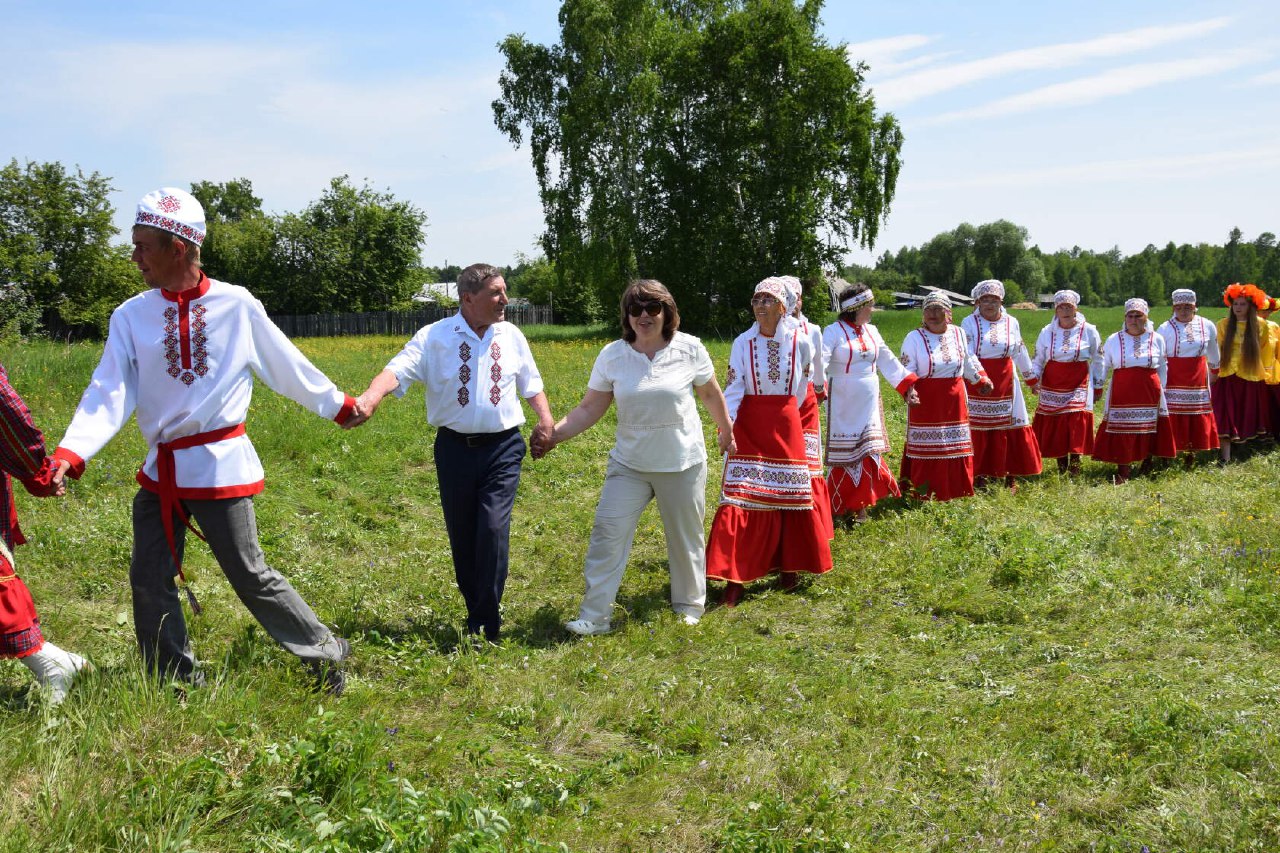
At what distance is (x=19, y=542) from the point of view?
394cm

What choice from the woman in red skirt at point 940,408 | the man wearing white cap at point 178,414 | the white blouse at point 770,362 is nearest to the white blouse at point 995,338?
the woman in red skirt at point 940,408

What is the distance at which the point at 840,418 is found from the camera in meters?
8.39

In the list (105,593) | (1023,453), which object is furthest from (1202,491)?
(105,593)

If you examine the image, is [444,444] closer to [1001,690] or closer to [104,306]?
[1001,690]

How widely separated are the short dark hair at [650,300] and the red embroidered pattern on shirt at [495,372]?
2.43 ft

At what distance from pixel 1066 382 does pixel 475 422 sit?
7.37 meters

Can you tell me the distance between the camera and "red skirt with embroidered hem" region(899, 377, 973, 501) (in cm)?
880

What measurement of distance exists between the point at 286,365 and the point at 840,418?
5.31m

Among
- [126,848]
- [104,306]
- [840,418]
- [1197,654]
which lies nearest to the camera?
[126,848]

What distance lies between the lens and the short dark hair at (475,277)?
5.21m

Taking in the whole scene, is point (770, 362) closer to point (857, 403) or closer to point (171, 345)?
point (857, 403)

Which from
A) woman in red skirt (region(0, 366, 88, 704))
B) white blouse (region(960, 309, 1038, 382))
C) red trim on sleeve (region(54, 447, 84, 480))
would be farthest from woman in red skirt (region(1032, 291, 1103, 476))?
woman in red skirt (region(0, 366, 88, 704))

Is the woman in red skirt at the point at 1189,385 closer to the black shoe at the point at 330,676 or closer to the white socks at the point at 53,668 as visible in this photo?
the black shoe at the point at 330,676

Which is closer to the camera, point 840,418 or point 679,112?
point 840,418
